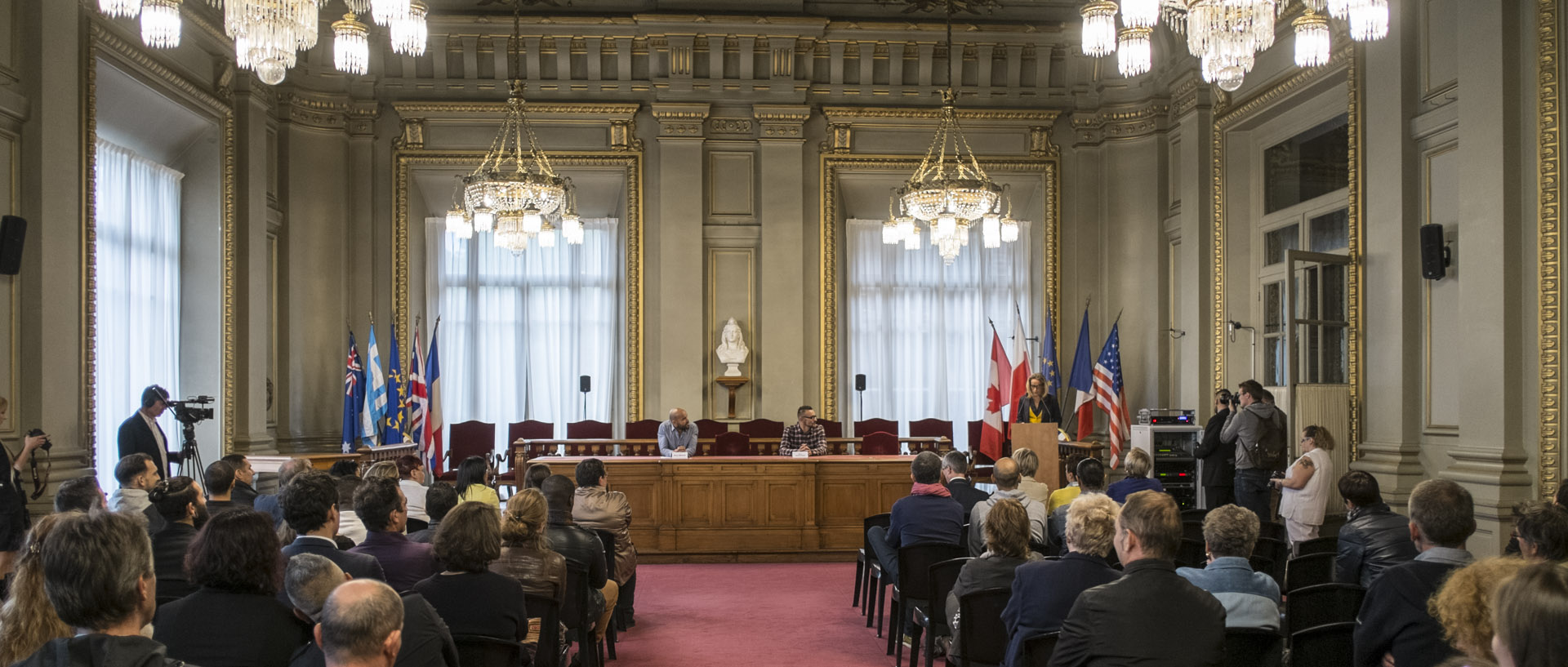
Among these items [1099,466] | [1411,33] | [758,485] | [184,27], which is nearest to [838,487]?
[758,485]

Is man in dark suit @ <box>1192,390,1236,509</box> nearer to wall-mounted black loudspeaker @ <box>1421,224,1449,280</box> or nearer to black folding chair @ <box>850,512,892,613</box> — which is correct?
wall-mounted black loudspeaker @ <box>1421,224,1449,280</box>

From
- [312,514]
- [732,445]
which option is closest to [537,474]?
[312,514]

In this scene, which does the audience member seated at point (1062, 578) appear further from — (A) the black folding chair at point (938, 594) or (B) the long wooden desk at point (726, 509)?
(B) the long wooden desk at point (726, 509)

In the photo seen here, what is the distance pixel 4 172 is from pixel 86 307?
128 cm

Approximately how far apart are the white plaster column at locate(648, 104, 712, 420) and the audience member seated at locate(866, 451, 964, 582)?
7.36 meters

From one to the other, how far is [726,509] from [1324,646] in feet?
22.0

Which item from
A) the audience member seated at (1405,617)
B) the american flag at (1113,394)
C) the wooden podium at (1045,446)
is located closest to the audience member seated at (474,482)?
the audience member seated at (1405,617)

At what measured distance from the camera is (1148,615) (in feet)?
10.3

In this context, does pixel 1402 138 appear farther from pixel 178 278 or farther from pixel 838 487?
pixel 178 278

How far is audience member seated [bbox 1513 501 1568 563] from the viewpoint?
358cm

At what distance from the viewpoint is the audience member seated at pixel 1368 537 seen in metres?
4.72

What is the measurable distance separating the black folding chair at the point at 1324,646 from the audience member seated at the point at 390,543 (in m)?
3.03

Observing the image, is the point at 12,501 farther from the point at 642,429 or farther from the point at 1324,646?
the point at 642,429

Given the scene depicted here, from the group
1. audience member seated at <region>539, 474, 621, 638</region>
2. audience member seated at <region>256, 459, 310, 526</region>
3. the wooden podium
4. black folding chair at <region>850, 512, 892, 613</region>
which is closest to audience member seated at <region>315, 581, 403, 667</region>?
audience member seated at <region>256, 459, 310, 526</region>
